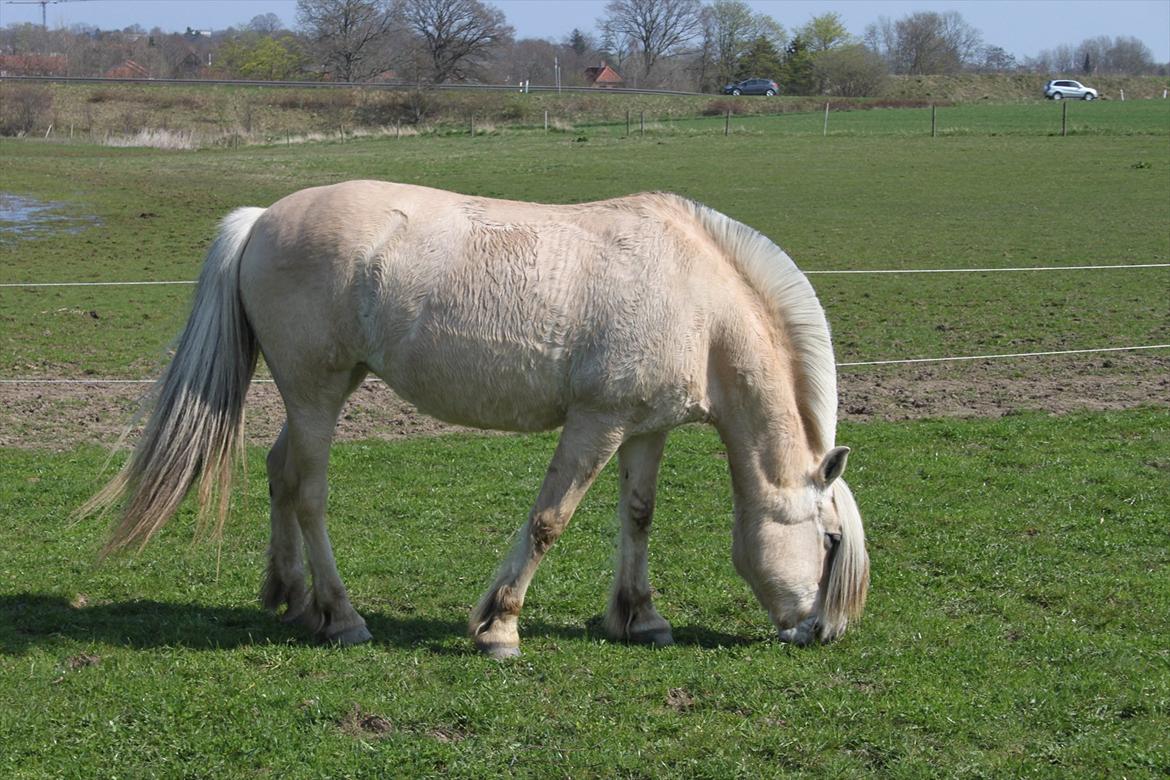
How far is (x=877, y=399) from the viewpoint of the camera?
406 inches

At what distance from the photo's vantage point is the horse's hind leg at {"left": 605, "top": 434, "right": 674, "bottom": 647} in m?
5.49

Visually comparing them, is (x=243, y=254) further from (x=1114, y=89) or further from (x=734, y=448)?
(x=1114, y=89)

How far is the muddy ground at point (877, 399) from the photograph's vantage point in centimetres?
935

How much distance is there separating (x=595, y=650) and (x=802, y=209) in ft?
65.0

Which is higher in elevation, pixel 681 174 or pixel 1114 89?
pixel 1114 89

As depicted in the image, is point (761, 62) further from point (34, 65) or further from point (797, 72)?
point (34, 65)

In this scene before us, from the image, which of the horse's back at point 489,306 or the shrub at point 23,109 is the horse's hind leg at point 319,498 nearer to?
the horse's back at point 489,306

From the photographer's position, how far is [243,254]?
17.8 ft

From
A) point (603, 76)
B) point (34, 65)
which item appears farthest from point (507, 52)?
point (34, 65)

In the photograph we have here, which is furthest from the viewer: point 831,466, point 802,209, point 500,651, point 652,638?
point 802,209

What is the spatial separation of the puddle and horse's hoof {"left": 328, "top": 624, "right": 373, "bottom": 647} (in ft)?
55.7

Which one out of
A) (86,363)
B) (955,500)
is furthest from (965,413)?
(86,363)

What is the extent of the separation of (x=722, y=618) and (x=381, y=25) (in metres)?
73.8

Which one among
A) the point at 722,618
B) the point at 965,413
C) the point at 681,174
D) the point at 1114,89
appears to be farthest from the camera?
the point at 1114,89
